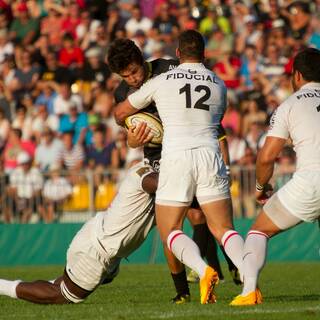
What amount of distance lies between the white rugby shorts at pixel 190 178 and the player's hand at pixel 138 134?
0.55m

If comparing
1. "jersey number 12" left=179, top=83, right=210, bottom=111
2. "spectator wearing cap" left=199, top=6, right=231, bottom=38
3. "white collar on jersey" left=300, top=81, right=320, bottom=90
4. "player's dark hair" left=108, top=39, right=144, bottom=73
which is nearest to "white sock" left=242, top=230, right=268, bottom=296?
"jersey number 12" left=179, top=83, right=210, bottom=111

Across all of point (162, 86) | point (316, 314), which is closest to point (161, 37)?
point (162, 86)

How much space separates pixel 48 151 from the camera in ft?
75.3

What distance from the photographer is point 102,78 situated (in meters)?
24.9

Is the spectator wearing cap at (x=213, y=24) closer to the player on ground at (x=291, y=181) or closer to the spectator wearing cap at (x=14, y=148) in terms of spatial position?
the spectator wearing cap at (x=14, y=148)

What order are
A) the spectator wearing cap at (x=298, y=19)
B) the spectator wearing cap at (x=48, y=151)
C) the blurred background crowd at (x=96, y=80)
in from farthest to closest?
the spectator wearing cap at (x=298, y=19)
the spectator wearing cap at (x=48, y=151)
the blurred background crowd at (x=96, y=80)

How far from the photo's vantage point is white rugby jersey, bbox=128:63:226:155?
1047 cm

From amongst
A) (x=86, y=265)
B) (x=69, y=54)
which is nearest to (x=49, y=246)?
(x=69, y=54)

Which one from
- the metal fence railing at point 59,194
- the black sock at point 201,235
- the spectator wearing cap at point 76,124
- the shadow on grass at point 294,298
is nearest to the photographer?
the shadow on grass at point 294,298

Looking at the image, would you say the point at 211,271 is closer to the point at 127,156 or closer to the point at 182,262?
the point at 182,262

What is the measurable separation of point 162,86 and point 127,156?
11.4m

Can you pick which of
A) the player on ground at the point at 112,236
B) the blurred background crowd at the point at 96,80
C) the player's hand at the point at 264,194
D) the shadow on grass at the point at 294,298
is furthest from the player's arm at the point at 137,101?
the blurred background crowd at the point at 96,80

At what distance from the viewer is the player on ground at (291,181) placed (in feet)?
32.8

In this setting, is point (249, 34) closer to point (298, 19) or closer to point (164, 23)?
point (298, 19)
